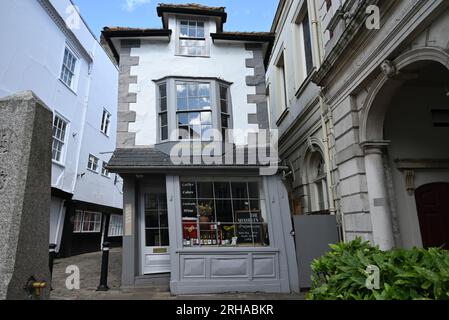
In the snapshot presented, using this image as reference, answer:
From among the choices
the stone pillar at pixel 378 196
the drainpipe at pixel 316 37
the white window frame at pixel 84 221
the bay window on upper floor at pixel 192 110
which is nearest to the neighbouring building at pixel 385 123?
the stone pillar at pixel 378 196

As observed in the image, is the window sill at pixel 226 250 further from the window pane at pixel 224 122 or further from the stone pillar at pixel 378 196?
the window pane at pixel 224 122

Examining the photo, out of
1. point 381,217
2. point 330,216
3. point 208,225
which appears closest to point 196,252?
point 208,225

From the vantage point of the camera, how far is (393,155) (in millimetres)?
6438

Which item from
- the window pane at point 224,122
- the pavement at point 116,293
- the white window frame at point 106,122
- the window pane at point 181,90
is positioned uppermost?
the white window frame at point 106,122

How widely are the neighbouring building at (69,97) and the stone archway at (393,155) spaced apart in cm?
731

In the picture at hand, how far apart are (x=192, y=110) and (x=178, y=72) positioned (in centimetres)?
127

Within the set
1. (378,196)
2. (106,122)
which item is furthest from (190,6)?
(106,122)

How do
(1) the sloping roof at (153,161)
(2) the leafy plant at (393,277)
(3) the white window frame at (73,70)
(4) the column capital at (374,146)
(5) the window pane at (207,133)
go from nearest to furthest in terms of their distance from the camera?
(2) the leafy plant at (393,277) → (4) the column capital at (374,146) → (1) the sloping roof at (153,161) → (5) the window pane at (207,133) → (3) the white window frame at (73,70)

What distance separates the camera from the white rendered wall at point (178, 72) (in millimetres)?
8709

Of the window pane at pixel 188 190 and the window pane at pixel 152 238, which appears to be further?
the window pane at pixel 152 238

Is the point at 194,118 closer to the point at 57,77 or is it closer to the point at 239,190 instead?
the point at 239,190

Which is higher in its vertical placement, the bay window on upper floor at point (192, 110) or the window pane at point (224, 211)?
the bay window on upper floor at point (192, 110)

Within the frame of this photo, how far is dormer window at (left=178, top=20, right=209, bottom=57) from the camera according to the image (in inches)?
369

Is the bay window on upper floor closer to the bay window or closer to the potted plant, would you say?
the bay window
